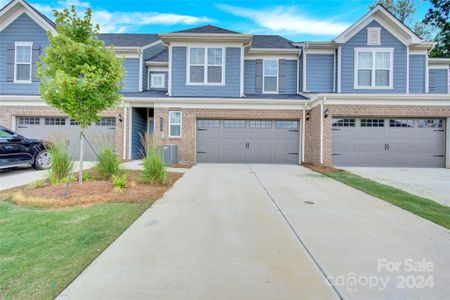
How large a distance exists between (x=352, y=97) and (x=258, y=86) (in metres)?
5.39

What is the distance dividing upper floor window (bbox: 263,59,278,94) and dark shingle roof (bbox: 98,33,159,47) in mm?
7977

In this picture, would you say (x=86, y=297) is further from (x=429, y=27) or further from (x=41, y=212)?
(x=429, y=27)

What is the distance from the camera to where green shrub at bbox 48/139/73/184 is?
261 inches

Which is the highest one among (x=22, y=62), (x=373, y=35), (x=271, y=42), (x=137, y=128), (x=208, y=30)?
(x=271, y=42)

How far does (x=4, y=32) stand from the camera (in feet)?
46.1

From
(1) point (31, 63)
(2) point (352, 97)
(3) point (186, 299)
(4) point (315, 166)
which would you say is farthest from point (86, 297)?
(1) point (31, 63)

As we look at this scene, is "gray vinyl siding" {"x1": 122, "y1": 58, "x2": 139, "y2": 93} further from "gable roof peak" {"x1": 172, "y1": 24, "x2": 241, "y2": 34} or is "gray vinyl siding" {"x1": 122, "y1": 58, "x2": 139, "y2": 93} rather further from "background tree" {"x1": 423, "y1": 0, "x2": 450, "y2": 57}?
"background tree" {"x1": 423, "y1": 0, "x2": 450, "y2": 57}

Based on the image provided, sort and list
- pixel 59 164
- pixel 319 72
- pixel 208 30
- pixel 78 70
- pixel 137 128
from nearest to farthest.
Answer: pixel 78 70, pixel 59 164, pixel 208 30, pixel 137 128, pixel 319 72

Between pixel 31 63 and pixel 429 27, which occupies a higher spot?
pixel 429 27

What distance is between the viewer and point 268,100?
12656 mm

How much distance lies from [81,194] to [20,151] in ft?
15.9

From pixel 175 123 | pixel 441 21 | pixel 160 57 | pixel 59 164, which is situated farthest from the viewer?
pixel 441 21

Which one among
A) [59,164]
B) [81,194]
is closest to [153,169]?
[81,194]

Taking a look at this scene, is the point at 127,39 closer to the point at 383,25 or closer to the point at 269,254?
the point at 383,25
